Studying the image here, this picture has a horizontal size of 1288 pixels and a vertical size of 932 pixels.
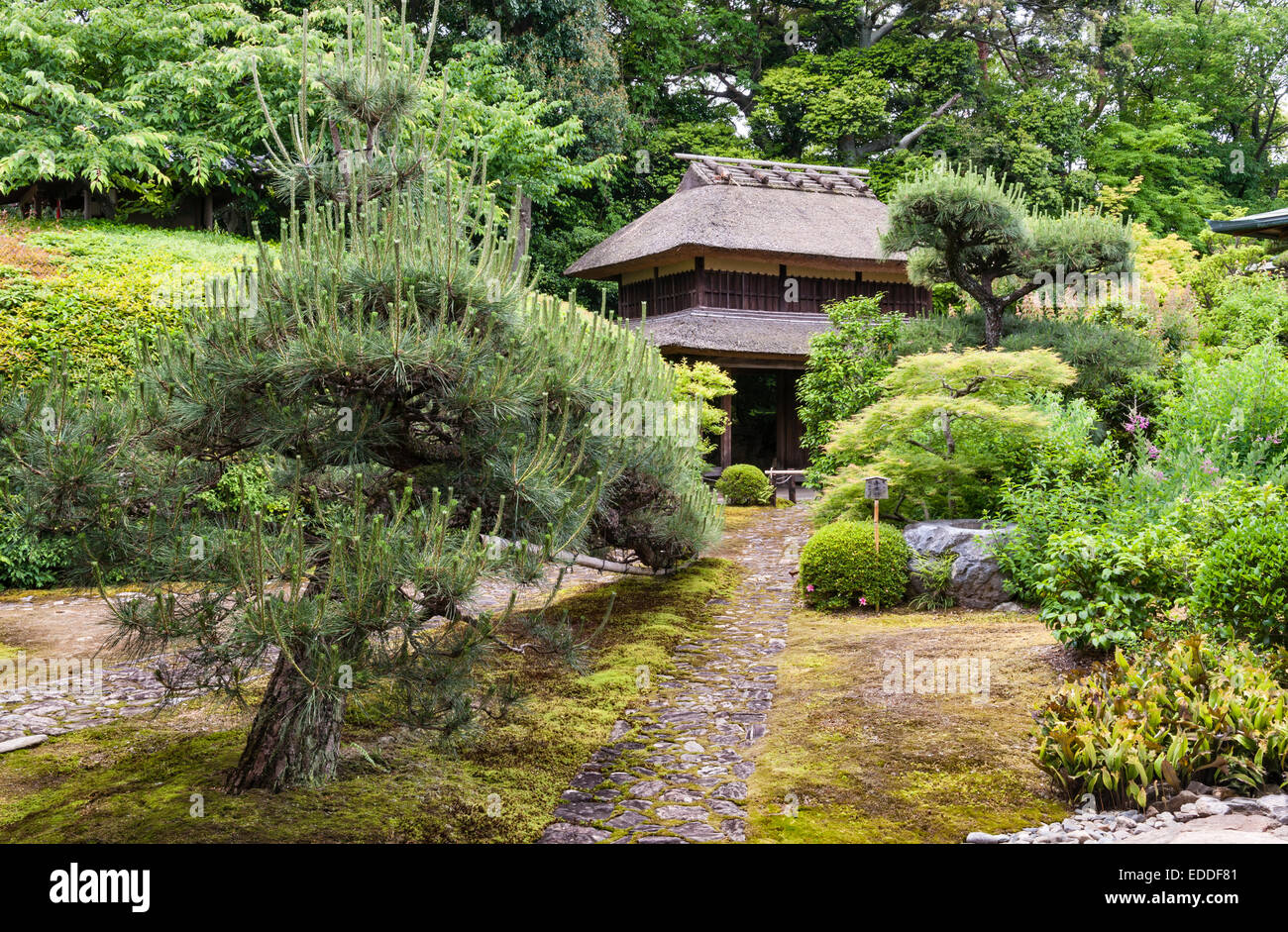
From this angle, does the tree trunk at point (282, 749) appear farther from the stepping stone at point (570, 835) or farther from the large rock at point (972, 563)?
the large rock at point (972, 563)

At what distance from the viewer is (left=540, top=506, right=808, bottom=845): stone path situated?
495 centimetres

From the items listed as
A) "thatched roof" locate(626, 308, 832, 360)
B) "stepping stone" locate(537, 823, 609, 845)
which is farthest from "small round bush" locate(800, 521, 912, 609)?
"thatched roof" locate(626, 308, 832, 360)

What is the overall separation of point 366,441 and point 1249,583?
17.0 feet

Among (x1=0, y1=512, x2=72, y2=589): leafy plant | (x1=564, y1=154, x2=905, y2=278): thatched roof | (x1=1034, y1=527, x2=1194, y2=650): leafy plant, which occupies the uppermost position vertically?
(x1=564, y1=154, x2=905, y2=278): thatched roof

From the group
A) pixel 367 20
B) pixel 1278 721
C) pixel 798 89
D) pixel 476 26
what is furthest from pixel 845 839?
pixel 798 89

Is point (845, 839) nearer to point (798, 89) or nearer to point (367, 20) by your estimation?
point (367, 20)

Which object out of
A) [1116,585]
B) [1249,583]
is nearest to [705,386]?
[1116,585]

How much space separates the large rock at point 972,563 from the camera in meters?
9.82

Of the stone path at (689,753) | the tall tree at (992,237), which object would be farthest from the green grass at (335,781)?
the tall tree at (992,237)

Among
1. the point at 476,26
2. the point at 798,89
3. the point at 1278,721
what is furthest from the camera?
the point at 798,89

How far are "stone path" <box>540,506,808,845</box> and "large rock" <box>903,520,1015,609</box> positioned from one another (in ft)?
5.90

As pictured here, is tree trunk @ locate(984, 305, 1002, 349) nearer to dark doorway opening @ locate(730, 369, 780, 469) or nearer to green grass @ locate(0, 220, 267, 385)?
green grass @ locate(0, 220, 267, 385)
